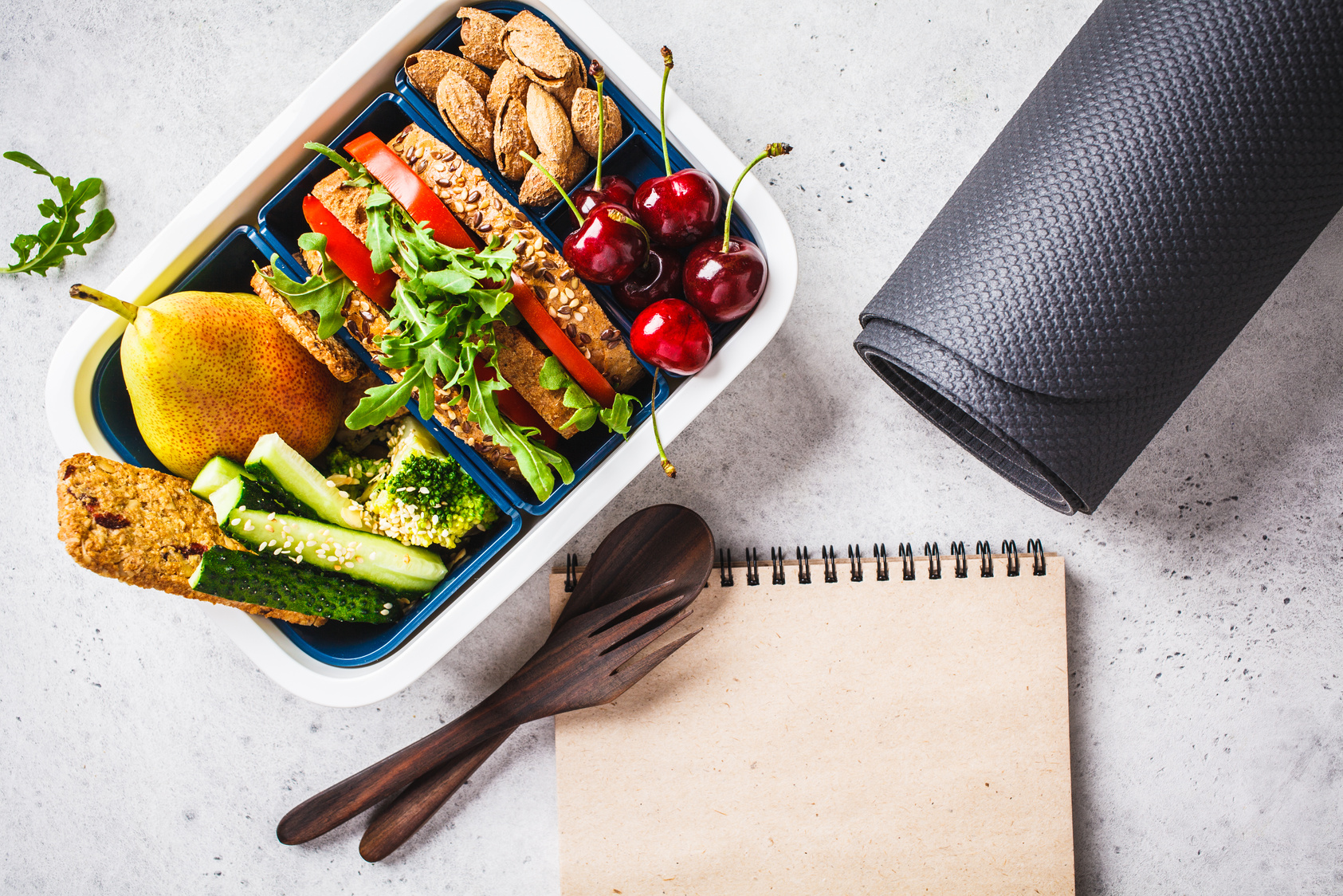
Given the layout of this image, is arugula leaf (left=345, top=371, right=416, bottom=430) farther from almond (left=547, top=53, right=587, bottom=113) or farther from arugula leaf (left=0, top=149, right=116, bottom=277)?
arugula leaf (left=0, top=149, right=116, bottom=277)

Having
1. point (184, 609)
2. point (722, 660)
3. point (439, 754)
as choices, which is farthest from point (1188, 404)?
point (184, 609)

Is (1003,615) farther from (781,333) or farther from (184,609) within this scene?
(184,609)

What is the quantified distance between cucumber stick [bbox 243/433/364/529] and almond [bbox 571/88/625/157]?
1.91 feet

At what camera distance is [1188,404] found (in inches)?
48.5

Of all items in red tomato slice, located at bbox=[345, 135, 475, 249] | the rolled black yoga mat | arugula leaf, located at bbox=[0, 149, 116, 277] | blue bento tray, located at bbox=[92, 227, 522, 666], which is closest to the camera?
the rolled black yoga mat

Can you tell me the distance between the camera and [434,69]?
39.2 inches

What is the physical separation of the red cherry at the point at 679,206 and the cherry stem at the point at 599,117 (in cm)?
6

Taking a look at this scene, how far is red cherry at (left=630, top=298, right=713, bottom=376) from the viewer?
924 millimetres

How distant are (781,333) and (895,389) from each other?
0.22m

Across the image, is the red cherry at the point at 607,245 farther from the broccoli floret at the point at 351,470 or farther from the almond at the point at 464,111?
the broccoli floret at the point at 351,470

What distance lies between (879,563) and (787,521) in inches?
6.4

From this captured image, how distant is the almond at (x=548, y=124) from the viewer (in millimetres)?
976

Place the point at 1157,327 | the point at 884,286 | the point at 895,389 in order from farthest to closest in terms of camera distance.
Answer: the point at 895,389 → the point at 884,286 → the point at 1157,327

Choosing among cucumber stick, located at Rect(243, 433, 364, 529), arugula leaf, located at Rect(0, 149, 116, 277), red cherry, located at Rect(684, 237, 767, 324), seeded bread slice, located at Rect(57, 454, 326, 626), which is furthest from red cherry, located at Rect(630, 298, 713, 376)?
arugula leaf, located at Rect(0, 149, 116, 277)
